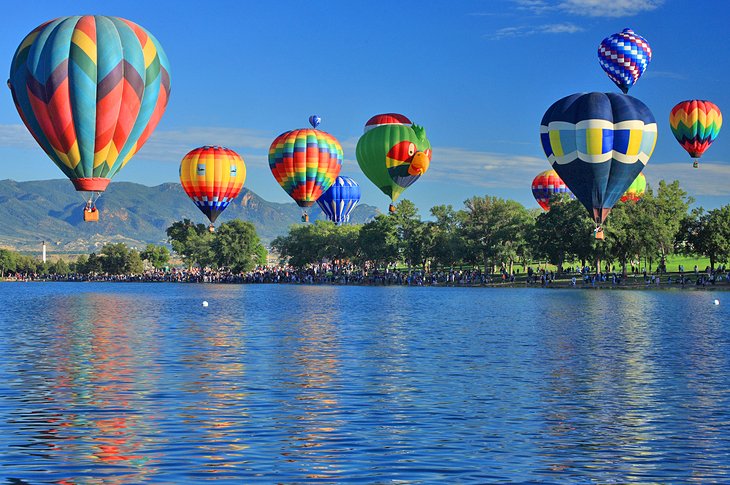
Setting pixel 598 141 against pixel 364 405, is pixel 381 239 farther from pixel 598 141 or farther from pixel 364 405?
pixel 364 405

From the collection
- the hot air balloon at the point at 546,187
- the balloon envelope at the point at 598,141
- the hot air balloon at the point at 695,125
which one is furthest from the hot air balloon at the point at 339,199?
the balloon envelope at the point at 598,141

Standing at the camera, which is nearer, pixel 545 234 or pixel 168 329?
pixel 168 329

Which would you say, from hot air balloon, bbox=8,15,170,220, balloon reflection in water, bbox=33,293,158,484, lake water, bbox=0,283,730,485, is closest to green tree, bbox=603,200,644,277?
hot air balloon, bbox=8,15,170,220

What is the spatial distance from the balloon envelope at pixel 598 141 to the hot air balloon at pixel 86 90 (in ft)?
129

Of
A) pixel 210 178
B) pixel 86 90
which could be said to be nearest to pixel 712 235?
pixel 210 178

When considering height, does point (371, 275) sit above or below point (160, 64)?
below

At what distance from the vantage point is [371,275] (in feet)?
571

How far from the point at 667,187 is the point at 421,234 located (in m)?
38.4

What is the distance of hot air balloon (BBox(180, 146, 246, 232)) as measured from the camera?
12644 centimetres

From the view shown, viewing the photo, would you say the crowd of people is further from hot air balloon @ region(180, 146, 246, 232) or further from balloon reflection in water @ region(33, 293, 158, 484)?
balloon reflection in water @ region(33, 293, 158, 484)

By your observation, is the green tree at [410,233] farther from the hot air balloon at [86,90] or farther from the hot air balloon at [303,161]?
the hot air balloon at [86,90]

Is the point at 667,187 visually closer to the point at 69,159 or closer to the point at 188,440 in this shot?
the point at 69,159

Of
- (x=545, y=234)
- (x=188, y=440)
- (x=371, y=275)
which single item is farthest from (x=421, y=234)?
(x=188, y=440)

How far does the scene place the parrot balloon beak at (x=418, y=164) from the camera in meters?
124
